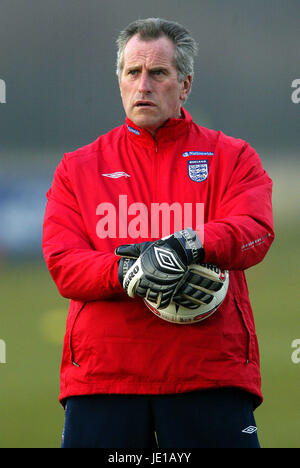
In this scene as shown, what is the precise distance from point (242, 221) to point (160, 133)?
366 millimetres

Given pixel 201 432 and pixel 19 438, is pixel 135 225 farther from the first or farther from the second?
pixel 19 438

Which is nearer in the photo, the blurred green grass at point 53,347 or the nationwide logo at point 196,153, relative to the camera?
the nationwide logo at point 196,153

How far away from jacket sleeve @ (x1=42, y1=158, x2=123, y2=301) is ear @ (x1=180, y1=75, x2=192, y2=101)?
1.41ft

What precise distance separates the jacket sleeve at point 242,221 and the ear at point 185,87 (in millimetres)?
257

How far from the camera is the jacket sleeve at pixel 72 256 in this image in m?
1.74

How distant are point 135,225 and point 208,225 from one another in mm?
214

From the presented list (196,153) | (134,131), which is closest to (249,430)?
(196,153)

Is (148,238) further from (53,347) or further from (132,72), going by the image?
(53,347)

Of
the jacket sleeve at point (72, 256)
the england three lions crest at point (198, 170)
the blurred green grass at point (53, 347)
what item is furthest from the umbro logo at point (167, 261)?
the blurred green grass at point (53, 347)

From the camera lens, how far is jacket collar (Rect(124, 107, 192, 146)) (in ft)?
6.34

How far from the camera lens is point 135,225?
6.04ft

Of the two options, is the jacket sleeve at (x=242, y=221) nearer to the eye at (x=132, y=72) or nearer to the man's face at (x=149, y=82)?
the man's face at (x=149, y=82)

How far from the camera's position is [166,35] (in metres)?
1.98
